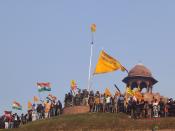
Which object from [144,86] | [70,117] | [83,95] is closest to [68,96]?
[83,95]

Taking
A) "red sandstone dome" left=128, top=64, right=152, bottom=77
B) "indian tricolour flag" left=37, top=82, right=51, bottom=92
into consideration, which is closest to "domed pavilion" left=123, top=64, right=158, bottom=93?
"red sandstone dome" left=128, top=64, right=152, bottom=77

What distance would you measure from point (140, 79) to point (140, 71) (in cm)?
87

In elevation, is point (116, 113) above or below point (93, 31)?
below

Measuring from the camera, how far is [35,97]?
51.8 metres

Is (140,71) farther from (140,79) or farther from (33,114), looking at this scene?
Answer: (33,114)

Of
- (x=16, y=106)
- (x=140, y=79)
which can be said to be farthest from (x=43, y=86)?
(x=140, y=79)

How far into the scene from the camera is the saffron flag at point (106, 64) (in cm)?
4725

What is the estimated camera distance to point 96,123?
4119cm

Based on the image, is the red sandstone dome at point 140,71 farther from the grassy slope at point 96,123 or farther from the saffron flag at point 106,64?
the grassy slope at point 96,123

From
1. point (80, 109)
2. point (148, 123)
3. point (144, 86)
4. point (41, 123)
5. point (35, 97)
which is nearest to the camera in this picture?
point (148, 123)

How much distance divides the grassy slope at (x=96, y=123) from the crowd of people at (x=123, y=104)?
1.01 metres

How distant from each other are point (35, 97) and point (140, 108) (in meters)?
12.6

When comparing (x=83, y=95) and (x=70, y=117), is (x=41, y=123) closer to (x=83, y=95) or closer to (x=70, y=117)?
(x=70, y=117)

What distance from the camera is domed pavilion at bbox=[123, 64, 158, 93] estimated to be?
2488 inches
